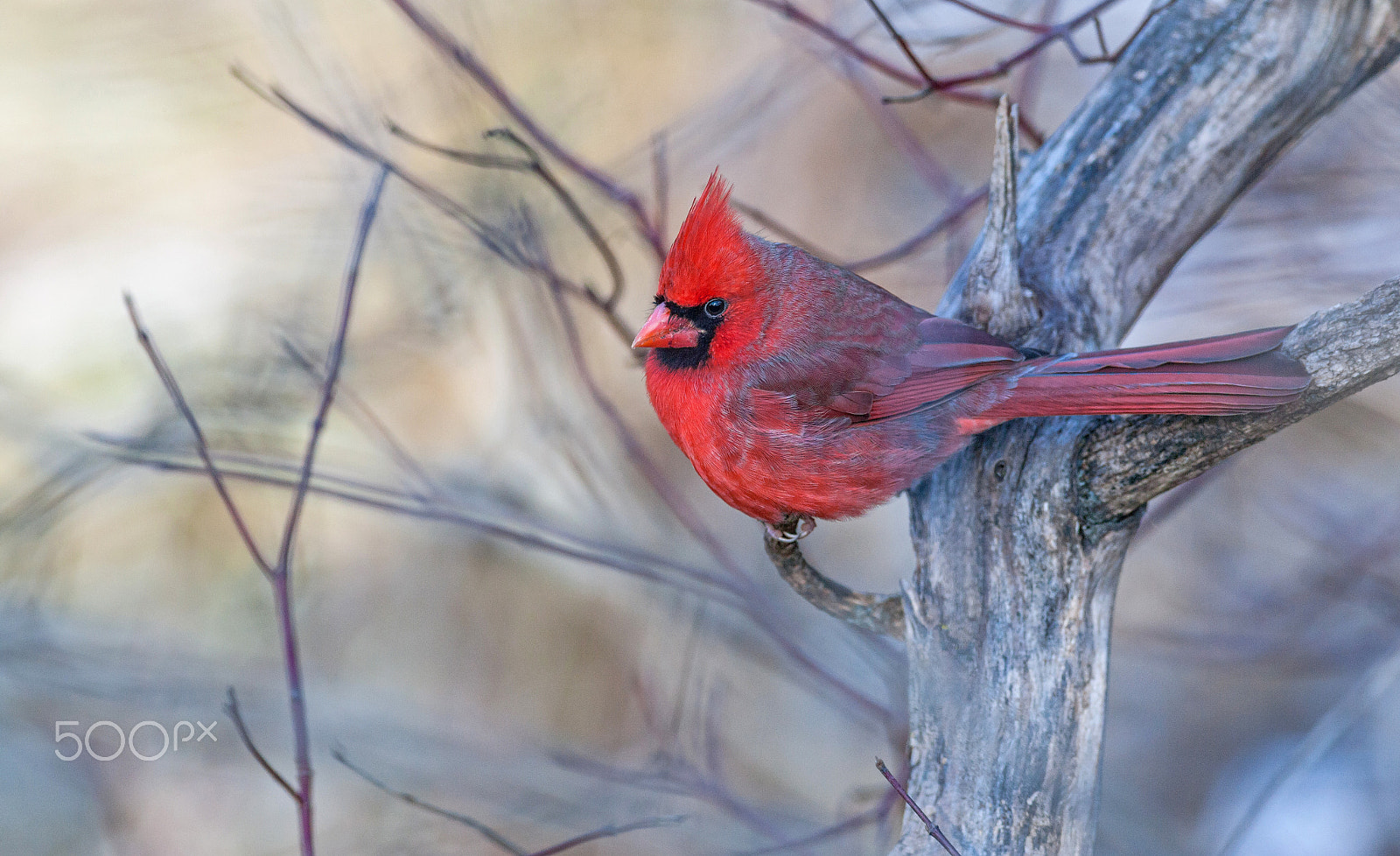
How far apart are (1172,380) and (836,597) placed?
0.88 m

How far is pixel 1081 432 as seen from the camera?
2.11 metres

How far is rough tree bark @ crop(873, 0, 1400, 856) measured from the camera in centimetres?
196

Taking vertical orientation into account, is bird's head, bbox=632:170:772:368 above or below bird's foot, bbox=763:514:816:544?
above

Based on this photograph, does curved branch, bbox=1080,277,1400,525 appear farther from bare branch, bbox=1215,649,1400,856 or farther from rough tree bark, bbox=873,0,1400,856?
bare branch, bbox=1215,649,1400,856

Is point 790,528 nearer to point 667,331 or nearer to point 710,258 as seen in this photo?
point 667,331

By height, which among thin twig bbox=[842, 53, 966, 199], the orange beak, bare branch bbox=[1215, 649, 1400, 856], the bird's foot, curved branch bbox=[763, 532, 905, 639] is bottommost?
curved branch bbox=[763, 532, 905, 639]

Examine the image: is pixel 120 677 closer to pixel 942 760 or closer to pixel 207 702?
pixel 207 702

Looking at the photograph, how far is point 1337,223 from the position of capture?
407 centimetres

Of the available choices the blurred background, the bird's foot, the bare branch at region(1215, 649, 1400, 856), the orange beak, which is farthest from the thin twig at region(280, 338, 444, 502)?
the bare branch at region(1215, 649, 1400, 856)

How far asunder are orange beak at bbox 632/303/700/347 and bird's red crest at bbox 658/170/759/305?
4cm

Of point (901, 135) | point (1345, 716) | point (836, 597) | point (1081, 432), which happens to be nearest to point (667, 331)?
point (836, 597)

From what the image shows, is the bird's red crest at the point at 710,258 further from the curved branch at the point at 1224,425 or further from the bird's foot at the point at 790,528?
the curved branch at the point at 1224,425

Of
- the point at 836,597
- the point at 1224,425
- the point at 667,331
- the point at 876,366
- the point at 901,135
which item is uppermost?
the point at 901,135

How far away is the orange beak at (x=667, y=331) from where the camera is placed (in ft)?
7.76
